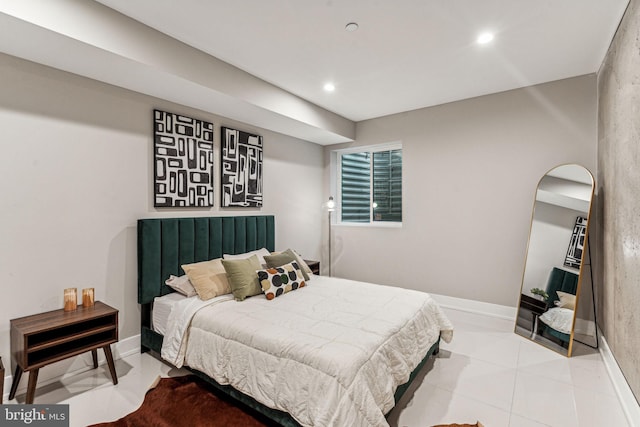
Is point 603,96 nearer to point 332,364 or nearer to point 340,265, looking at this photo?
point 332,364

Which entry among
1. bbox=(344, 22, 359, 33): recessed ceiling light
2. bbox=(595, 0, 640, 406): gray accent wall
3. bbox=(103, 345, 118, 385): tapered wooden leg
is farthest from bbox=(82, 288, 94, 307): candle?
bbox=(595, 0, 640, 406): gray accent wall

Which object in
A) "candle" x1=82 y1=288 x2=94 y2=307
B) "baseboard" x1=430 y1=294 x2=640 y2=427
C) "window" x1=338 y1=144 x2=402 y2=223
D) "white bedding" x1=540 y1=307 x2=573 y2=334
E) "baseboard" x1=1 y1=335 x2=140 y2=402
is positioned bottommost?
"baseboard" x1=1 y1=335 x2=140 y2=402

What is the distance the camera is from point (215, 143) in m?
3.54

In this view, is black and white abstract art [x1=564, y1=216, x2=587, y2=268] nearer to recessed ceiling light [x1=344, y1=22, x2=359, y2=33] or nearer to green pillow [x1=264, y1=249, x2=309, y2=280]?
green pillow [x1=264, y1=249, x2=309, y2=280]

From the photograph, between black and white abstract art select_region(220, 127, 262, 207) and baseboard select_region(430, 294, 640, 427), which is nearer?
baseboard select_region(430, 294, 640, 427)

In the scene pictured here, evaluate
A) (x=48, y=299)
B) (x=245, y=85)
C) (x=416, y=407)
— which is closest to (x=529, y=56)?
(x=245, y=85)

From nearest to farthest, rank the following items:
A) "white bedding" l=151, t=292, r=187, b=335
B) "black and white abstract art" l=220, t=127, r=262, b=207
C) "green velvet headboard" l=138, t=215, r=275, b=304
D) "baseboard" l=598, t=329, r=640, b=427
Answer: "baseboard" l=598, t=329, r=640, b=427
"white bedding" l=151, t=292, r=187, b=335
"green velvet headboard" l=138, t=215, r=275, b=304
"black and white abstract art" l=220, t=127, r=262, b=207

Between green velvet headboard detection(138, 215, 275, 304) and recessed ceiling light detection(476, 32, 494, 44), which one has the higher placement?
recessed ceiling light detection(476, 32, 494, 44)

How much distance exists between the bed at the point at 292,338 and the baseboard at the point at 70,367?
112 millimetres

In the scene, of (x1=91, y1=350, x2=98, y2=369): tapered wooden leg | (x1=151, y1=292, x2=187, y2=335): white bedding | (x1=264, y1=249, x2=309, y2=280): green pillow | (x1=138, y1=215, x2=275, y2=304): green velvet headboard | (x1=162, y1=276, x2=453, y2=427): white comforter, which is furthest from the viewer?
(x1=264, y1=249, x2=309, y2=280): green pillow

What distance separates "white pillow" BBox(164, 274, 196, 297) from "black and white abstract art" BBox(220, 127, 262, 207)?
1.00 meters

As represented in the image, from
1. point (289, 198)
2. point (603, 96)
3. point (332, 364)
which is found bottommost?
point (332, 364)

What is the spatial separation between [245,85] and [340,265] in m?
3.13

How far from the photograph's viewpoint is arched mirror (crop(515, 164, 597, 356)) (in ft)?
9.70
